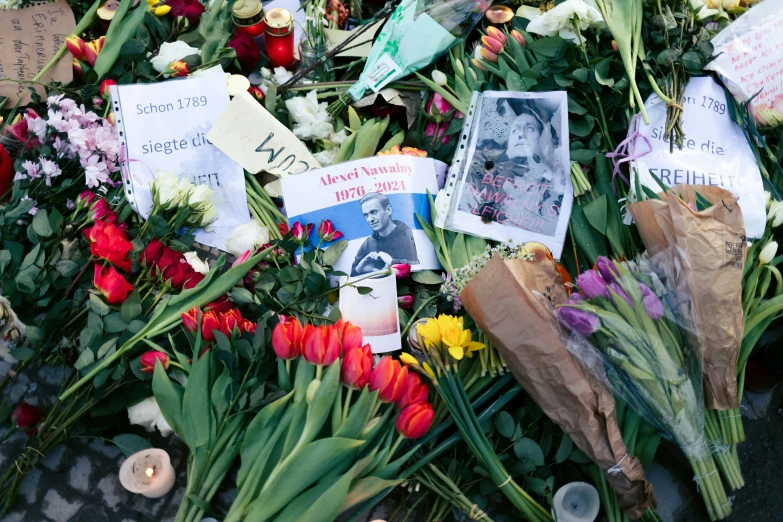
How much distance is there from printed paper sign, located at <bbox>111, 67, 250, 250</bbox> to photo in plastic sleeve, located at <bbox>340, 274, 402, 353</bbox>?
40 cm

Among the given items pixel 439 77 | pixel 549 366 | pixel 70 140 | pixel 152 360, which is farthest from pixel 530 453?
pixel 70 140

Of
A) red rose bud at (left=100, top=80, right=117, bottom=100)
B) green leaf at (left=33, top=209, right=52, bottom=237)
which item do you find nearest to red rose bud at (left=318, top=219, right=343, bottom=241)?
green leaf at (left=33, top=209, right=52, bottom=237)

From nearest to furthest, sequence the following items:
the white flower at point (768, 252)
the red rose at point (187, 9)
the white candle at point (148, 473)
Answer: the white candle at point (148, 473), the white flower at point (768, 252), the red rose at point (187, 9)

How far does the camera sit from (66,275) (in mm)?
1339

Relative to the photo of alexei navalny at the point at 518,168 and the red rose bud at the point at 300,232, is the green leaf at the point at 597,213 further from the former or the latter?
the red rose bud at the point at 300,232

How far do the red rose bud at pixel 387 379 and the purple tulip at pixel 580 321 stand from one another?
295 mm

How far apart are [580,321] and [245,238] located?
768 millimetres

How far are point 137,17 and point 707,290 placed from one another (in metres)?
1.56

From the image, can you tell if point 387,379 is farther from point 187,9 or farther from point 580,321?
point 187,9

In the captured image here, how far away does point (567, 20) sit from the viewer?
1.49 metres

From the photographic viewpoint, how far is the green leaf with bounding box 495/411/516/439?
1.22 m

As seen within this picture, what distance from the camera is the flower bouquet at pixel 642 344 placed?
1.08 metres

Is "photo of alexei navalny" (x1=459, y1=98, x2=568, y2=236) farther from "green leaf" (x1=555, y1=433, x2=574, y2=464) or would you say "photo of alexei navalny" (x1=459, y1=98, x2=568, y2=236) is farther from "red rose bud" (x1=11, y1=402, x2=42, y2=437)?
"red rose bud" (x1=11, y1=402, x2=42, y2=437)

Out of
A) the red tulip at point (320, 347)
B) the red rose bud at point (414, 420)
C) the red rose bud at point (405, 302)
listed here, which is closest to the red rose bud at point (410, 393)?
the red rose bud at point (414, 420)
